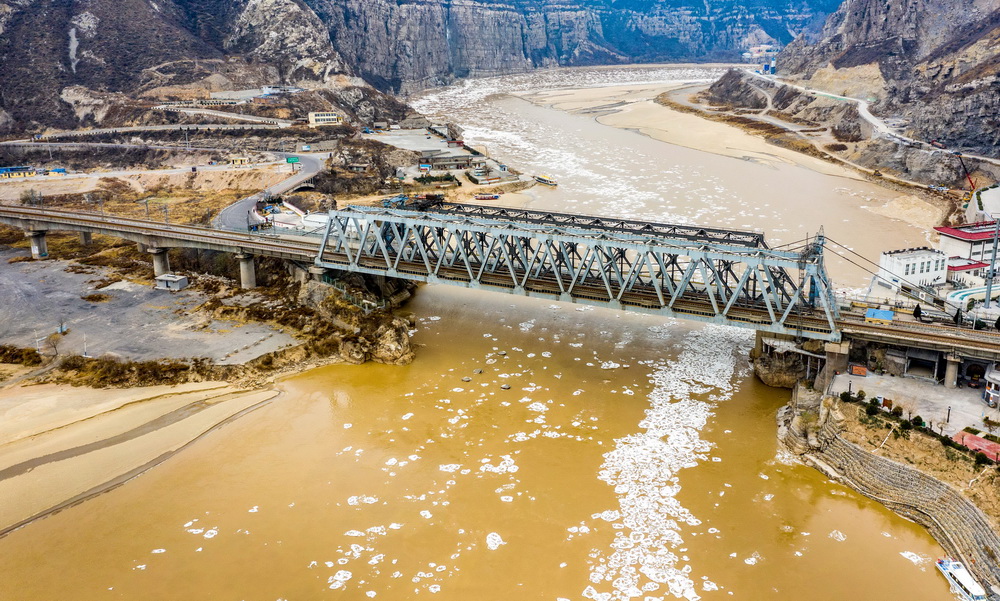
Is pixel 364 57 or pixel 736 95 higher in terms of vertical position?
pixel 364 57

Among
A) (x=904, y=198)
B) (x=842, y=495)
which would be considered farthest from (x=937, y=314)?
(x=904, y=198)

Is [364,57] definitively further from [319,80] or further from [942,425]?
[942,425]

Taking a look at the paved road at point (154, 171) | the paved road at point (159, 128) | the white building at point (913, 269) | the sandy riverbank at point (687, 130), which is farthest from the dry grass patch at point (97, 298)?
the sandy riverbank at point (687, 130)

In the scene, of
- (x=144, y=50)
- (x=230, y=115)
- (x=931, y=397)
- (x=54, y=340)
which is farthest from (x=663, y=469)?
(x=144, y=50)

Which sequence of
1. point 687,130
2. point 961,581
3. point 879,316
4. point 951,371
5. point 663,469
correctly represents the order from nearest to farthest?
point 961,581 → point 663,469 → point 951,371 → point 879,316 → point 687,130

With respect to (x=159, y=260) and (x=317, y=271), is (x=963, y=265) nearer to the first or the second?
(x=317, y=271)

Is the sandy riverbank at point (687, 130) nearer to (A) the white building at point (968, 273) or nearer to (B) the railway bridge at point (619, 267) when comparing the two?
(A) the white building at point (968, 273)

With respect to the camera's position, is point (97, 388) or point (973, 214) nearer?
point (97, 388)

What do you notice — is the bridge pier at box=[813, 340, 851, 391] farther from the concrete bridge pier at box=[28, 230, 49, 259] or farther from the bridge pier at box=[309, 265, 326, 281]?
the concrete bridge pier at box=[28, 230, 49, 259]
